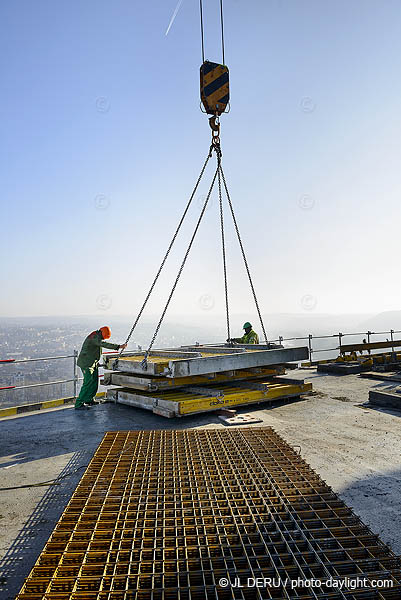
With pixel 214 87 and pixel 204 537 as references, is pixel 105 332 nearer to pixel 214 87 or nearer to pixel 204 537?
pixel 214 87

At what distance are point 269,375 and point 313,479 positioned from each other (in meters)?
5.01

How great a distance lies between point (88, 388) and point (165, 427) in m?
2.63

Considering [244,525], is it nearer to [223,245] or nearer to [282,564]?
[282,564]

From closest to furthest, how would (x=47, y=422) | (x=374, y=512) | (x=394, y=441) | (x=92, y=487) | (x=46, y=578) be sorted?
(x=46, y=578)
(x=374, y=512)
(x=92, y=487)
(x=394, y=441)
(x=47, y=422)

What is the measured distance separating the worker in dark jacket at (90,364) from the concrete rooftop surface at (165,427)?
11.0 inches

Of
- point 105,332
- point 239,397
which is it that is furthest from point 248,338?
point 105,332

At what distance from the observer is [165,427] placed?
6168mm

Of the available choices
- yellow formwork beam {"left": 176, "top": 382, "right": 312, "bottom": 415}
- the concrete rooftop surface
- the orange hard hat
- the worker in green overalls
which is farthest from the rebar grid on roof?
the worker in green overalls

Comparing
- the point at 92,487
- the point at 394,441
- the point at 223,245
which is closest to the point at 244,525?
the point at 92,487

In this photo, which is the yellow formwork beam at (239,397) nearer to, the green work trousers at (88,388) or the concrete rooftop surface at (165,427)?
the concrete rooftop surface at (165,427)

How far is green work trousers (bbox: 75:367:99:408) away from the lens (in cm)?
799

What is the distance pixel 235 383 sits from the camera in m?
8.33

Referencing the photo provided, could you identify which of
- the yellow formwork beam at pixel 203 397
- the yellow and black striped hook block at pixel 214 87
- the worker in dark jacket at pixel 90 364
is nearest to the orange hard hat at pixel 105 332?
the worker in dark jacket at pixel 90 364

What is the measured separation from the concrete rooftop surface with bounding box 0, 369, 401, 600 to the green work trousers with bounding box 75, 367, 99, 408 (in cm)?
26
